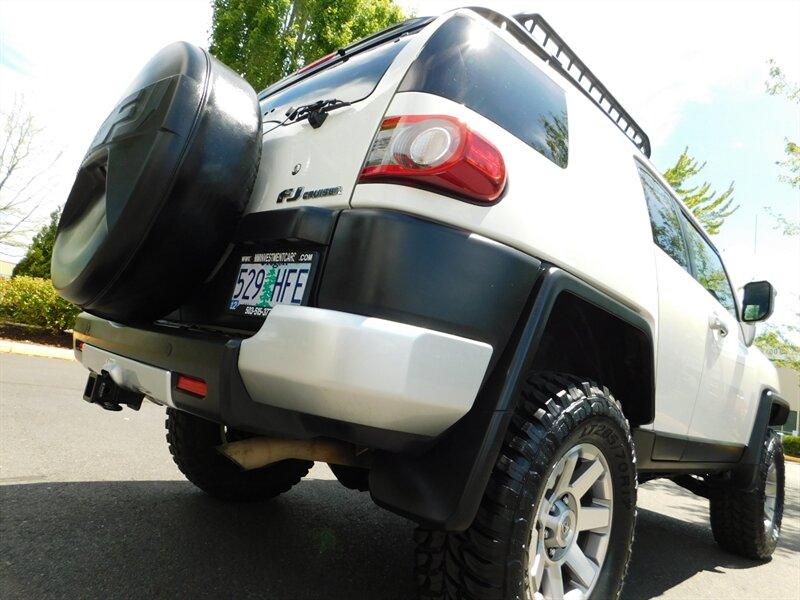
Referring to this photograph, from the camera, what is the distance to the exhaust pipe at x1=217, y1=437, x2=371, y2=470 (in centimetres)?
172

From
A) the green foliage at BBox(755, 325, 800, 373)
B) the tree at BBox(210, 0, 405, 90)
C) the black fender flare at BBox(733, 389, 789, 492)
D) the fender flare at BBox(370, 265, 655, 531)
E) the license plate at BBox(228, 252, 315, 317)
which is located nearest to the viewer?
the fender flare at BBox(370, 265, 655, 531)

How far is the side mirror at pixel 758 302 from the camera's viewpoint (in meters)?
3.41

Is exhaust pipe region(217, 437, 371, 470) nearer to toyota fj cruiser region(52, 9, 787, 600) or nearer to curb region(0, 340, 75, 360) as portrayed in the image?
toyota fj cruiser region(52, 9, 787, 600)

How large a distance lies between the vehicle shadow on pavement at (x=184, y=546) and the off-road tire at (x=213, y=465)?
0.36 ft

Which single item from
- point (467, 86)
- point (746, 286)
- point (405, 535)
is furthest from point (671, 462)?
point (467, 86)

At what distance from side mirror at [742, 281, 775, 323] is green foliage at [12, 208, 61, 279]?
18115 millimetres

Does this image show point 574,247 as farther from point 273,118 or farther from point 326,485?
point 326,485

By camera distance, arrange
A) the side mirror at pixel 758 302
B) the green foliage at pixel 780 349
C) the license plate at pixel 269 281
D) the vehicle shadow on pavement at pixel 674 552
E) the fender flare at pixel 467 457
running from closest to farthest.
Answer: the fender flare at pixel 467 457
the license plate at pixel 269 281
the vehicle shadow on pavement at pixel 674 552
the side mirror at pixel 758 302
the green foliage at pixel 780 349

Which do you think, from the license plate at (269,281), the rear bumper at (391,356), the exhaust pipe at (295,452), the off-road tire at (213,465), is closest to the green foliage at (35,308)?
the off-road tire at (213,465)

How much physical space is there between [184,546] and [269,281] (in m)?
1.38

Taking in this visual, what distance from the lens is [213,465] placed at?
275cm

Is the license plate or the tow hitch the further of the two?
the tow hitch

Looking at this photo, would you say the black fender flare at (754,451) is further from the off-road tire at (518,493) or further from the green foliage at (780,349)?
the green foliage at (780,349)

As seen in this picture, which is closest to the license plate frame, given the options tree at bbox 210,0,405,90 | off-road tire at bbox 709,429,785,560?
off-road tire at bbox 709,429,785,560
